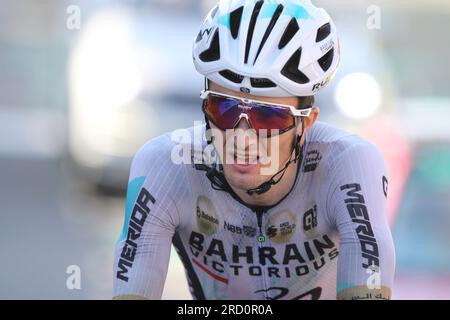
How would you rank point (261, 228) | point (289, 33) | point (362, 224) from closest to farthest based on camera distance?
point (362, 224), point (289, 33), point (261, 228)

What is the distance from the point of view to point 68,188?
11.2 meters

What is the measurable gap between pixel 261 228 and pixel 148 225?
462 mm

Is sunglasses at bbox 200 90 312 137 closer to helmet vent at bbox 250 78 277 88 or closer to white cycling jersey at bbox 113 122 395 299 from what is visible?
helmet vent at bbox 250 78 277 88

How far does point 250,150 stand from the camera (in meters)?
3.80

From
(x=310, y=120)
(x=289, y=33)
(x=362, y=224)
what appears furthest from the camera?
(x=310, y=120)

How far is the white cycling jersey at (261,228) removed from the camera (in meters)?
3.82

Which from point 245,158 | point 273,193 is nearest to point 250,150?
point 245,158

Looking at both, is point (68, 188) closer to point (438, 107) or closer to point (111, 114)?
point (111, 114)

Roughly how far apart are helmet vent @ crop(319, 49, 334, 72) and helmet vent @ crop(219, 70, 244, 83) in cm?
32

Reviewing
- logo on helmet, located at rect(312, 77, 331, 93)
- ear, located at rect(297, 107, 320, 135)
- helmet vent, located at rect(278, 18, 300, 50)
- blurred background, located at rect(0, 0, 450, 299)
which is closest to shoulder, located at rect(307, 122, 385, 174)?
ear, located at rect(297, 107, 320, 135)

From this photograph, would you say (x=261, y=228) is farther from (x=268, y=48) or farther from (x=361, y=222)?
(x=268, y=48)

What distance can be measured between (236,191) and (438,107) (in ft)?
29.8

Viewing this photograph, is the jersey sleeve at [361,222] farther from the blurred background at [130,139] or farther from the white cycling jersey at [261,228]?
the blurred background at [130,139]

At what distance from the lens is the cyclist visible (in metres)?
3.80
